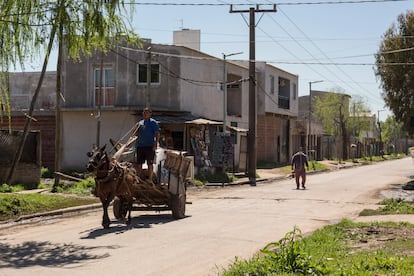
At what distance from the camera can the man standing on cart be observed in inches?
536

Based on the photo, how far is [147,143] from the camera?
44.6 feet

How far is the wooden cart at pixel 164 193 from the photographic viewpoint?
13.7m

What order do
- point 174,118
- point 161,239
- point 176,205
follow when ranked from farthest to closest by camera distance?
1. point 174,118
2. point 176,205
3. point 161,239

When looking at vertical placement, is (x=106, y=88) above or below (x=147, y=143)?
above

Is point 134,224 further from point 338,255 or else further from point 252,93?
point 252,93

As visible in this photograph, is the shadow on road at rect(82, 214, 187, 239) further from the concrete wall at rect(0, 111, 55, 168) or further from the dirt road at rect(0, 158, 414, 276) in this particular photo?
the concrete wall at rect(0, 111, 55, 168)

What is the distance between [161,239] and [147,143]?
3.02 meters

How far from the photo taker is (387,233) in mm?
11891

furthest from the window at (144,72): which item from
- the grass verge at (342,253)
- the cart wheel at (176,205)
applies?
the grass verge at (342,253)

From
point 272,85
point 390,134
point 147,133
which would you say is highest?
point 272,85

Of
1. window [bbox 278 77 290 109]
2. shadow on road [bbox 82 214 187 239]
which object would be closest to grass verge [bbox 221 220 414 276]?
shadow on road [bbox 82 214 187 239]

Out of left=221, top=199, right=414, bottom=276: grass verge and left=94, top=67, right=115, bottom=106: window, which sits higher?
left=94, top=67, right=115, bottom=106: window

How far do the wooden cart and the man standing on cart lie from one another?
1.06ft

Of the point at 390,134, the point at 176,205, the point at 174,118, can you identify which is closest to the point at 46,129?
the point at 174,118
